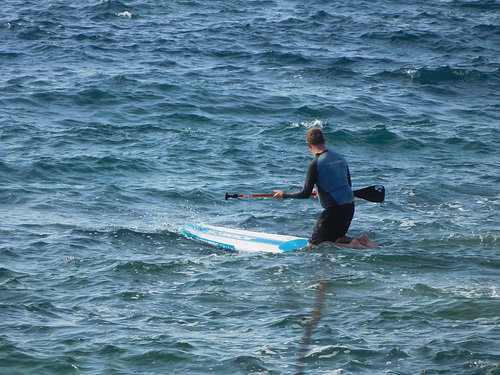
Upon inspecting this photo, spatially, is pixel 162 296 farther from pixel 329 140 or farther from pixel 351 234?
pixel 329 140

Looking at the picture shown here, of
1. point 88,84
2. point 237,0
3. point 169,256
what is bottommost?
point 169,256

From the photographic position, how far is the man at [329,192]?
28.8ft

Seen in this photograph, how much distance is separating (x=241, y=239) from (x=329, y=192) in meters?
1.98

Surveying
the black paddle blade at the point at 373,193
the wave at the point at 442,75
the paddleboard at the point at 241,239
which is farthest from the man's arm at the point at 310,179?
the wave at the point at 442,75

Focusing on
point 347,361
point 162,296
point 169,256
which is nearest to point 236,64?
point 169,256

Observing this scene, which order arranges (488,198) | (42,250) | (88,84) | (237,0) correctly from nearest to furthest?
(42,250) → (488,198) → (88,84) → (237,0)

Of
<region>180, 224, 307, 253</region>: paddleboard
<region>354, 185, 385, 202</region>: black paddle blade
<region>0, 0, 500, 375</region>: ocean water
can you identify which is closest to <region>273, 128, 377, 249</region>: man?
<region>0, 0, 500, 375</region>: ocean water

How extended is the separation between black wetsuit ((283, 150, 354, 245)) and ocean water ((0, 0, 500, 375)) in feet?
1.04

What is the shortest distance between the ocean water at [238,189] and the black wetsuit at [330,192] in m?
0.32

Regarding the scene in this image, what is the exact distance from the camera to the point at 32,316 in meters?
7.23

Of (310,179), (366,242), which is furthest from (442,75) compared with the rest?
(310,179)

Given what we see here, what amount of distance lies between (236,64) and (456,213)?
13.4 meters

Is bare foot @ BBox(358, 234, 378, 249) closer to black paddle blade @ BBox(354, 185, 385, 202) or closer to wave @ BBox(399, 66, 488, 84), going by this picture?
black paddle blade @ BBox(354, 185, 385, 202)

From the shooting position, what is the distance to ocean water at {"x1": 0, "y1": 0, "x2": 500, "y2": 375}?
6.60m
